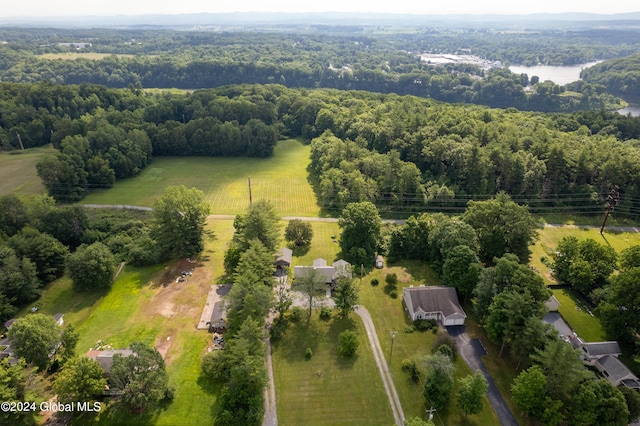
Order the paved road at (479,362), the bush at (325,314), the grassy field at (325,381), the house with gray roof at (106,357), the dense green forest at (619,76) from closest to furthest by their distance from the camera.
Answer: the paved road at (479,362)
the grassy field at (325,381)
the house with gray roof at (106,357)
the bush at (325,314)
the dense green forest at (619,76)

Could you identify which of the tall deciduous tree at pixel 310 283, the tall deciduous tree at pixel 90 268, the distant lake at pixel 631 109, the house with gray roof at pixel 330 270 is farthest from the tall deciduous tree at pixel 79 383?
the distant lake at pixel 631 109

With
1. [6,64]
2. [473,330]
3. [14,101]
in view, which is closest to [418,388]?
[473,330]

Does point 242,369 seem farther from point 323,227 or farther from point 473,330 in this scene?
point 323,227

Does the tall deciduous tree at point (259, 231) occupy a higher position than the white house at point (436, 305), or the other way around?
the tall deciduous tree at point (259, 231)

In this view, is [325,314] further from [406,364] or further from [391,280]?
[406,364]

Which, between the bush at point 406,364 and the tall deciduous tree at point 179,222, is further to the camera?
the tall deciduous tree at point 179,222

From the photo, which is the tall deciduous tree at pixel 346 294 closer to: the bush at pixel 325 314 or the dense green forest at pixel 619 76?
the bush at pixel 325 314

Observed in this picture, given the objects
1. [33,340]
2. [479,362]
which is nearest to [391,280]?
[479,362]
